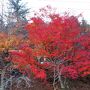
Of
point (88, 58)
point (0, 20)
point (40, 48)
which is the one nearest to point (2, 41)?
point (40, 48)

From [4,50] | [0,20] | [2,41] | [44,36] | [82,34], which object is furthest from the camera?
[0,20]

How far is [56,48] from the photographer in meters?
19.9

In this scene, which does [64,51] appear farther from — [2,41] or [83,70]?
[2,41]

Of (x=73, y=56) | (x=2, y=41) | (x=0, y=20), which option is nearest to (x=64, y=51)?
(x=73, y=56)

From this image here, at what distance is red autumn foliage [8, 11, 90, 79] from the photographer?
63.4 feet

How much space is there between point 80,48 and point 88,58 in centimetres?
87

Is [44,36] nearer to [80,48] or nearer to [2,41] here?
[80,48]

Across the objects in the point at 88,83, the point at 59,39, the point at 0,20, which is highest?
the point at 0,20

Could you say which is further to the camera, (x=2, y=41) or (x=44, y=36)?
(x=2, y=41)

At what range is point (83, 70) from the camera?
20.9 metres

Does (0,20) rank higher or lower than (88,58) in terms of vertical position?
higher

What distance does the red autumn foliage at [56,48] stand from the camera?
19.3 metres

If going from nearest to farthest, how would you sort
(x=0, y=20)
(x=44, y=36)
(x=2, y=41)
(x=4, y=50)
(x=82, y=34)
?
(x=44, y=36) → (x=82, y=34) → (x=4, y=50) → (x=2, y=41) → (x=0, y=20)

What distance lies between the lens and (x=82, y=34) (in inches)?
809
